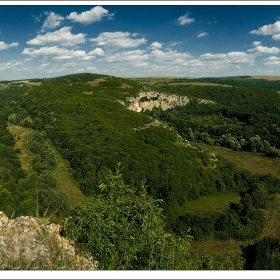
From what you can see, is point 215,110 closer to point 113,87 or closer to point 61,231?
point 113,87

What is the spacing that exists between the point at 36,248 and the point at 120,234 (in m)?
2.34

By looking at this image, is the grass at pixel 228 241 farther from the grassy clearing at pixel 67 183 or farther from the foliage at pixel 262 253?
the grassy clearing at pixel 67 183

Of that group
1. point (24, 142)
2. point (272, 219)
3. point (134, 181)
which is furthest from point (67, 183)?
point (272, 219)

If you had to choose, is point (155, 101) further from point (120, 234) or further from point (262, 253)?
point (120, 234)

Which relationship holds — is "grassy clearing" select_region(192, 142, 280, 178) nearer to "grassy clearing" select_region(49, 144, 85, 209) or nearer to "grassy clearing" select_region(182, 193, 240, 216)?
"grassy clearing" select_region(182, 193, 240, 216)

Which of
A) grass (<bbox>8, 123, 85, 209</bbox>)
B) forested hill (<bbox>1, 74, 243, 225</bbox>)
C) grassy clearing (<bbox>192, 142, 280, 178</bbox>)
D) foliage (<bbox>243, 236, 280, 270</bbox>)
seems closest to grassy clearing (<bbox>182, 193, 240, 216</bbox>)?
forested hill (<bbox>1, 74, 243, 225</bbox>)

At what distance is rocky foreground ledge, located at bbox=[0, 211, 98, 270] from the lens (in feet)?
22.2

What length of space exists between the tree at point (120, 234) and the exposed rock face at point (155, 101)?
65695 millimetres

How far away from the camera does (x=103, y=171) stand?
33.6 m

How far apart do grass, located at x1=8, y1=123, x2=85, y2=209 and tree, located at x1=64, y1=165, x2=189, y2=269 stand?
21088mm

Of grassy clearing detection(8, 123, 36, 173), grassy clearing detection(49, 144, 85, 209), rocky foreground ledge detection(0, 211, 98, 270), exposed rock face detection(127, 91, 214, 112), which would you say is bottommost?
grassy clearing detection(49, 144, 85, 209)

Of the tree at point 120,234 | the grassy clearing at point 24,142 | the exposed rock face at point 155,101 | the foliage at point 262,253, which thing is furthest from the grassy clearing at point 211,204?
the exposed rock face at point 155,101

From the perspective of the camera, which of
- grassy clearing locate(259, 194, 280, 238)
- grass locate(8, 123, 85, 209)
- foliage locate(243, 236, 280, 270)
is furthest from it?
grass locate(8, 123, 85, 209)

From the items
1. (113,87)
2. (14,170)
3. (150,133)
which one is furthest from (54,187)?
(113,87)
